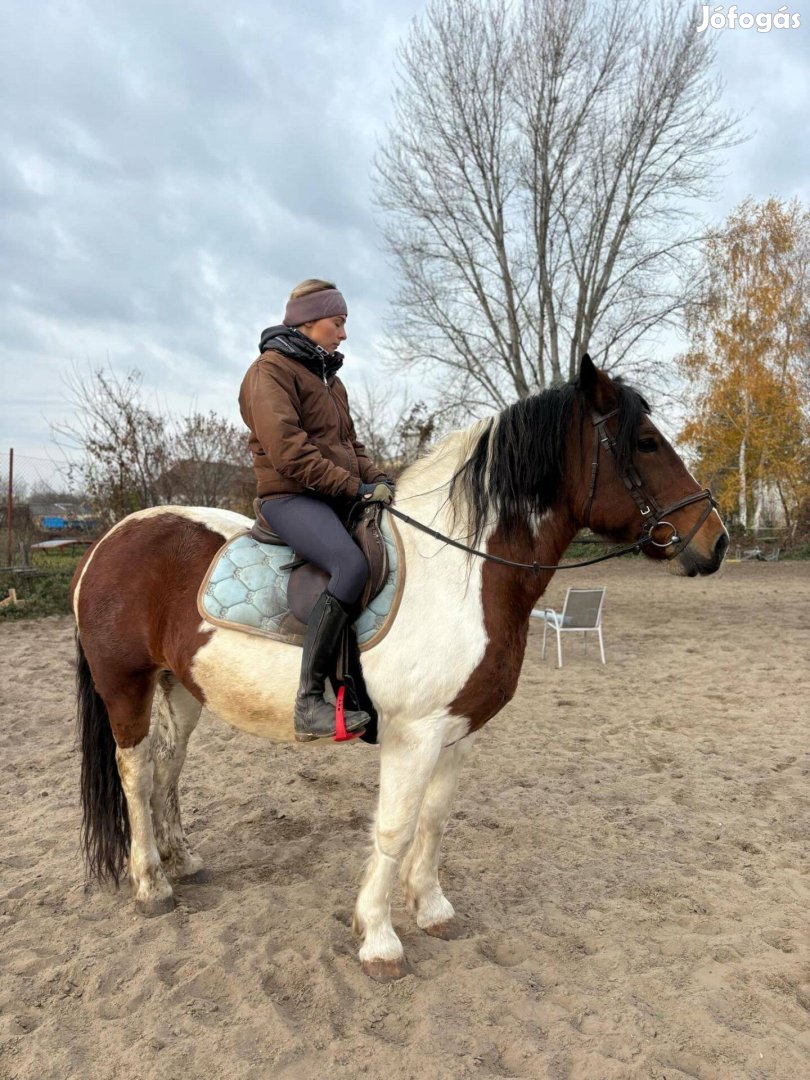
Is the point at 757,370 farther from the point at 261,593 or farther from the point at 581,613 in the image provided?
the point at 261,593

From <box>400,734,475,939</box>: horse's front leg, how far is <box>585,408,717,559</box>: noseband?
1.13 meters

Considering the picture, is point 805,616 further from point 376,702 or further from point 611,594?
point 376,702

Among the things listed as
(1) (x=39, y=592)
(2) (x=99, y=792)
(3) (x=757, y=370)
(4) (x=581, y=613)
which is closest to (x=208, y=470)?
(1) (x=39, y=592)

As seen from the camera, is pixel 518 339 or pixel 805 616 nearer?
pixel 805 616

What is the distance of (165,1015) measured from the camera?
2.31 meters

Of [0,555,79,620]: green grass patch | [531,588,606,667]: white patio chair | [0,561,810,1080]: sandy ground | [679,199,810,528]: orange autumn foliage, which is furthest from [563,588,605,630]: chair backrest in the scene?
[679,199,810,528]: orange autumn foliage

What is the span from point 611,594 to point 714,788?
9.53m

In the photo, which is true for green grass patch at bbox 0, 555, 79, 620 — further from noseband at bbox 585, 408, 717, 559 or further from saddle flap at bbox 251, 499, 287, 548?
noseband at bbox 585, 408, 717, 559

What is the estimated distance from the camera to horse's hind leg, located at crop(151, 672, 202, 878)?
3277mm

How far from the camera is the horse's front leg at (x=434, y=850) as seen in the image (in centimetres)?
288

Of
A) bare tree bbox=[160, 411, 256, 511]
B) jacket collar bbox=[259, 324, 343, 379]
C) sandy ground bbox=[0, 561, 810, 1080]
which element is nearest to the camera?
sandy ground bbox=[0, 561, 810, 1080]

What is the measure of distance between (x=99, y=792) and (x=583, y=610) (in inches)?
241

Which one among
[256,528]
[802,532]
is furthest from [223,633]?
[802,532]

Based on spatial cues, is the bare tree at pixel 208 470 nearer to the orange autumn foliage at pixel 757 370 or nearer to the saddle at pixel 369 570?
the saddle at pixel 369 570
